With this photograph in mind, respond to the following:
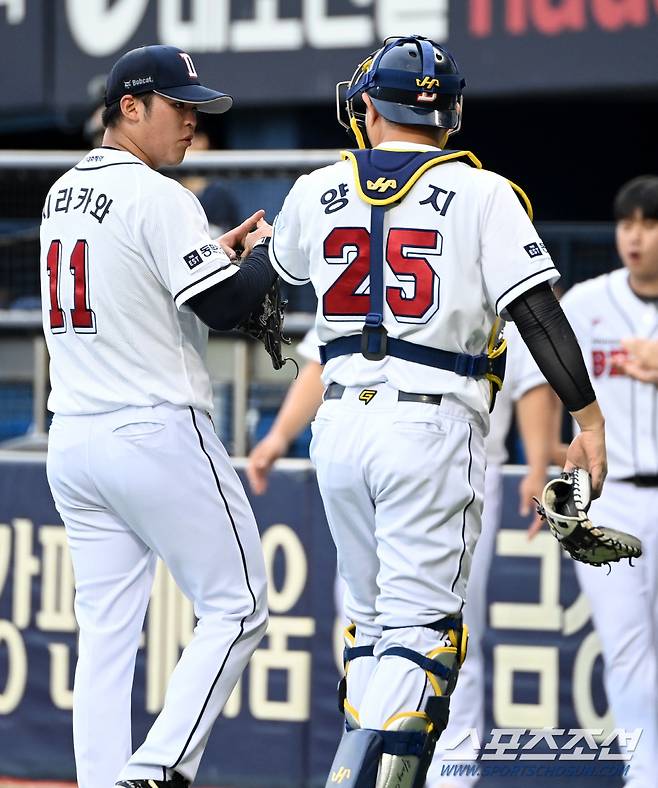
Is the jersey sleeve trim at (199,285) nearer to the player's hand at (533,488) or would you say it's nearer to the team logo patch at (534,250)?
the team logo patch at (534,250)

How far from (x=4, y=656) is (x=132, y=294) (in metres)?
2.76

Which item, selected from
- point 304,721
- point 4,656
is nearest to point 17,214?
point 4,656

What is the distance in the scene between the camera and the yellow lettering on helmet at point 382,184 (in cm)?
396

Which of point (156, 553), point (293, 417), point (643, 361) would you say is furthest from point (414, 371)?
point (293, 417)

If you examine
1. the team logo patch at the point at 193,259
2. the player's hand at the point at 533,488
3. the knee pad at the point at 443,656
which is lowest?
the player's hand at the point at 533,488

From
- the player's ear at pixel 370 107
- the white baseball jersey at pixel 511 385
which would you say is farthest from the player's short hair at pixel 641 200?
the player's ear at pixel 370 107

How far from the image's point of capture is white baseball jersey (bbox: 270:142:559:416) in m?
3.92

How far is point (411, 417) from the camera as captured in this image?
3924mm

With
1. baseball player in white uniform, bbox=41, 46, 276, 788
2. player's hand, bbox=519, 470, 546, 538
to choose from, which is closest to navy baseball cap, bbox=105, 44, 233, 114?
baseball player in white uniform, bbox=41, 46, 276, 788

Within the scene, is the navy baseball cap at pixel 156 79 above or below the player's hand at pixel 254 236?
above

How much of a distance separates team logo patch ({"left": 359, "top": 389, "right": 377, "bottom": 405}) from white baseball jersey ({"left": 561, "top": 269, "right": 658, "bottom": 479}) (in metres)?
1.86

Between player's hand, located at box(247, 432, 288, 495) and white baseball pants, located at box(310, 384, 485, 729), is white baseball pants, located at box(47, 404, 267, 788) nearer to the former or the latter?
white baseball pants, located at box(310, 384, 485, 729)

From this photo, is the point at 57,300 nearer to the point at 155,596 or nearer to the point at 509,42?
the point at 155,596

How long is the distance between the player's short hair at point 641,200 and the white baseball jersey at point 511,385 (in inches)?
23.8
